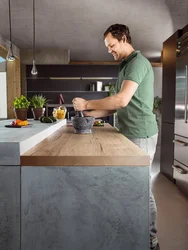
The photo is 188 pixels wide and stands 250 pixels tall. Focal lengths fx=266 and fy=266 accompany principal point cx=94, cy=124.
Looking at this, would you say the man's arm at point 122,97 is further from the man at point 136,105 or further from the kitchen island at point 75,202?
the kitchen island at point 75,202

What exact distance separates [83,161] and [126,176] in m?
0.20

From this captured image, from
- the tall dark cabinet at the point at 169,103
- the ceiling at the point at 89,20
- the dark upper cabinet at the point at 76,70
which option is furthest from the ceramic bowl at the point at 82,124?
the dark upper cabinet at the point at 76,70

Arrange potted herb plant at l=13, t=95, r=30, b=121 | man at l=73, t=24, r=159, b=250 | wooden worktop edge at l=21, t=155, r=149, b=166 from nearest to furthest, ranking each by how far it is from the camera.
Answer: wooden worktop edge at l=21, t=155, r=149, b=166, man at l=73, t=24, r=159, b=250, potted herb plant at l=13, t=95, r=30, b=121

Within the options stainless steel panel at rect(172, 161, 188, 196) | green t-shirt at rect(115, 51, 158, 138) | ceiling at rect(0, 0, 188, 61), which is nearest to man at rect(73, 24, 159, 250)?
green t-shirt at rect(115, 51, 158, 138)

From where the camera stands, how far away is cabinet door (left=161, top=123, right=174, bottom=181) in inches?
154

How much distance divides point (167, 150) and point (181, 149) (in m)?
0.67

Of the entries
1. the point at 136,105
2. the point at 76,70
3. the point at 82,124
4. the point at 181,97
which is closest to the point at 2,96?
the point at 76,70

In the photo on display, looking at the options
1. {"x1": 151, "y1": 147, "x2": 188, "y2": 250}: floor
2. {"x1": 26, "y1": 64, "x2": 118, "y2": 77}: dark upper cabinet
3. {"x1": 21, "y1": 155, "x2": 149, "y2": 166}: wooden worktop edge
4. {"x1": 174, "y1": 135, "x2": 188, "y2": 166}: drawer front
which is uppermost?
{"x1": 26, "y1": 64, "x2": 118, "y2": 77}: dark upper cabinet

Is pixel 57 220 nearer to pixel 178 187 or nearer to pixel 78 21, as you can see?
pixel 178 187

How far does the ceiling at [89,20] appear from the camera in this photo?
16.0ft

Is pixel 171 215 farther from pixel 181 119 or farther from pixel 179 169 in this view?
pixel 181 119

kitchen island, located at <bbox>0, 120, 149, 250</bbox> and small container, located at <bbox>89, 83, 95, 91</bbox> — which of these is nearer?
kitchen island, located at <bbox>0, 120, 149, 250</bbox>

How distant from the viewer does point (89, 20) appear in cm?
576

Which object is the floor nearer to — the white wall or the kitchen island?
the kitchen island
